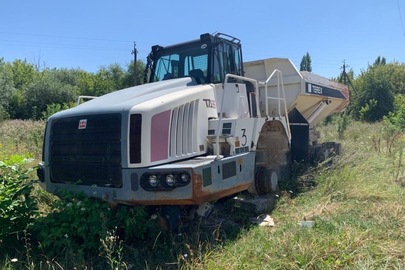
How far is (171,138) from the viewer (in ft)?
14.3

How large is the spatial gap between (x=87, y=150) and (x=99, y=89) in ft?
131

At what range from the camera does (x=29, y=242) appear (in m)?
4.36

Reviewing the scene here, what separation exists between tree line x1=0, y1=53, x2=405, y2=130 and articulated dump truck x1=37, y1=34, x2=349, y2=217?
2256 cm

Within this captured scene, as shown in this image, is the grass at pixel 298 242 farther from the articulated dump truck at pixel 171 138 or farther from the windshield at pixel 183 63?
the windshield at pixel 183 63

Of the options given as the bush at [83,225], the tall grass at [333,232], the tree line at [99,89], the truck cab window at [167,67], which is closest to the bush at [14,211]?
the bush at [83,225]

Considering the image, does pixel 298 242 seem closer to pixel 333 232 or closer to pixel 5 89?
pixel 333 232

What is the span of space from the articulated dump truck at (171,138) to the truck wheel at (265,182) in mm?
17

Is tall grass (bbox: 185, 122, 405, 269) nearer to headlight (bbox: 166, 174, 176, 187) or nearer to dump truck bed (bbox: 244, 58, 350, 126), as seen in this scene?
headlight (bbox: 166, 174, 176, 187)

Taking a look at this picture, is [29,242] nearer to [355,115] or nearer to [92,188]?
[92,188]

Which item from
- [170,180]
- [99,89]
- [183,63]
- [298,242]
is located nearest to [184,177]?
[170,180]

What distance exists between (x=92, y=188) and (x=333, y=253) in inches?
109

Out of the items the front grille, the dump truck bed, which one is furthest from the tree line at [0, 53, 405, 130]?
the front grille

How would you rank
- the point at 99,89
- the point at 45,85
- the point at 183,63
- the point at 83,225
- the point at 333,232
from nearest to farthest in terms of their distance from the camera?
1. the point at 83,225
2. the point at 333,232
3. the point at 183,63
4. the point at 45,85
5. the point at 99,89

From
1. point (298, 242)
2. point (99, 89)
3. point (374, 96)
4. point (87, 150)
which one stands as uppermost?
point (99, 89)
